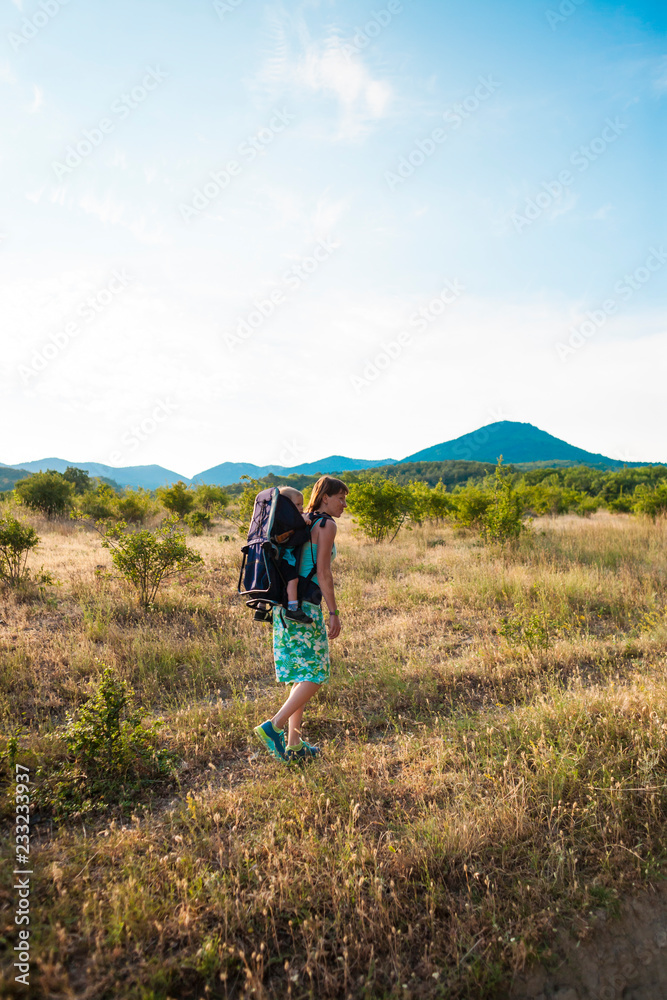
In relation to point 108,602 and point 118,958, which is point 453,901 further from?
point 108,602

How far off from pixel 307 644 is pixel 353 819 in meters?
1.16

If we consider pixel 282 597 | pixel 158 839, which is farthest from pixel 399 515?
pixel 158 839

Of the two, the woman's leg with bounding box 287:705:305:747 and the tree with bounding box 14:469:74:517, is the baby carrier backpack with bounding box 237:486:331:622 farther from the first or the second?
the tree with bounding box 14:469:74:517

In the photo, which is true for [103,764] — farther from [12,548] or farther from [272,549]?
[12,548]

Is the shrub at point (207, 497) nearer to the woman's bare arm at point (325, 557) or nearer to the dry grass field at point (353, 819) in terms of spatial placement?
the dry grass field at point (353, 819)

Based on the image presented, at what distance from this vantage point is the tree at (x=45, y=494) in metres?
18.6

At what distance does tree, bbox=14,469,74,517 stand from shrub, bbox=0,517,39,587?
11688 millimetres

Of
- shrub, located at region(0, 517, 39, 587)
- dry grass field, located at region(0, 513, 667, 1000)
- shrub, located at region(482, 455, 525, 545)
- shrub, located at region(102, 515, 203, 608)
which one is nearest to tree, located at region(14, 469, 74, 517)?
shrub, located at region(0, 517, 39, 587)

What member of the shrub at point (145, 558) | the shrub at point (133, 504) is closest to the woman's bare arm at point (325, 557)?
the shrub at point (145, 558)

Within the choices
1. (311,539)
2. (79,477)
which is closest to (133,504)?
(311,539)

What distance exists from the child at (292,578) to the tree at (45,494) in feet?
60.4

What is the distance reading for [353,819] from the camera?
8.46ft

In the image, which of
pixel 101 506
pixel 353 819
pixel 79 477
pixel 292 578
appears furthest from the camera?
pixel 79 477

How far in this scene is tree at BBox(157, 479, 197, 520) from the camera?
22.0 metres
